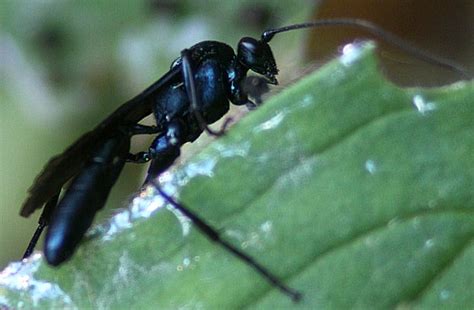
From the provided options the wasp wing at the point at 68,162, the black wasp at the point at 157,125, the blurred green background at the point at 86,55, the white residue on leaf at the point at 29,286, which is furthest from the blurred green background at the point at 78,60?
the white residue on leaf at the point at 29,286

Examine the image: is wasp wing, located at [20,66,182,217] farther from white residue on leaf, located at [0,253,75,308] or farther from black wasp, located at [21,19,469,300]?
white residue on leaf, located at [0,253,75,308]

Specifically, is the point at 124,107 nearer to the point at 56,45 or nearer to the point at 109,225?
the point at 109,225

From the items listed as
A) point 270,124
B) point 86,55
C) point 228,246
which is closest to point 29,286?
point 228,246

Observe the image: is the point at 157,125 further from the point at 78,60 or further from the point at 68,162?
the point at 78,60

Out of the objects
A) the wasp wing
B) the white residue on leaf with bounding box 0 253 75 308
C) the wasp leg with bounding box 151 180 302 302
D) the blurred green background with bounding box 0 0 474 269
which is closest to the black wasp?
the wasp wing

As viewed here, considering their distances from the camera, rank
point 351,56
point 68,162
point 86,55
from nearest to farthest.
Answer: point 351,56 < point 68,162 < point 86,55

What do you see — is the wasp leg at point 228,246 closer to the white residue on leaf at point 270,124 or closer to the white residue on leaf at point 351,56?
the white residue on leaf at point 270,124
